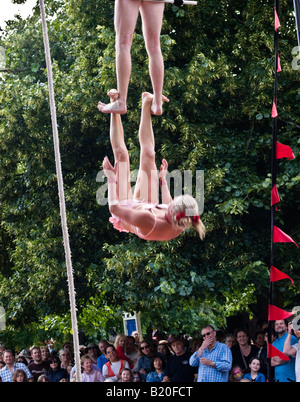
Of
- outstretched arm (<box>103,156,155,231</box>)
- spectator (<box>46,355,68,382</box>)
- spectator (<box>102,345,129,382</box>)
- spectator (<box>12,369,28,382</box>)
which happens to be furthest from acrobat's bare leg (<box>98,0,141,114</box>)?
spectator (<box>46,355,68,382</box>)

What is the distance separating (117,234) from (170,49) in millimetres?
2058

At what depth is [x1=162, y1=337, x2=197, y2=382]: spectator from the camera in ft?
17.3

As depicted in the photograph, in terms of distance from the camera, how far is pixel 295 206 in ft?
21.5

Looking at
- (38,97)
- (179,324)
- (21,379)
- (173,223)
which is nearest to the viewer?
(173,223)

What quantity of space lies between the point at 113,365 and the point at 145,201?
269 cm

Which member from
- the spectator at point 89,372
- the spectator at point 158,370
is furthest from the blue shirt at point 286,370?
the spectator at point 89,372

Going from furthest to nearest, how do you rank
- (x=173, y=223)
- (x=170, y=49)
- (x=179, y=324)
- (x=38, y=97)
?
(x=179, y=324) → (x=38, y=97) → (x=170, y=49) → (x=173, y=223)

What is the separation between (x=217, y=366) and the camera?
504 centimetres

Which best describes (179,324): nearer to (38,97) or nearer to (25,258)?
(25,258)

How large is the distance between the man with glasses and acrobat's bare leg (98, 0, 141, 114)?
2.39 metres

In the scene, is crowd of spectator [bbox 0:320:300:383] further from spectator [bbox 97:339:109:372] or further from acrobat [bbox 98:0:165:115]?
acrobat [bbox 98:0:165:115]

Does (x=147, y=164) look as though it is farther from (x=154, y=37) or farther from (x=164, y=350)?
(x=164, y=350)

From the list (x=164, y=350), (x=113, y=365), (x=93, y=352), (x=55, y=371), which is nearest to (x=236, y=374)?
(x=164, y=350)

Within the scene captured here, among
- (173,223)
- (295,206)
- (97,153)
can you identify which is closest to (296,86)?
(295,206)
